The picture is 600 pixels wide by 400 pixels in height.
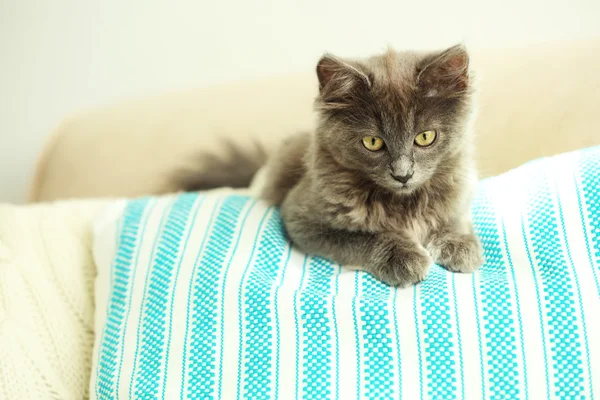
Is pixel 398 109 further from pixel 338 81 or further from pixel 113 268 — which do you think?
pixel 113 268

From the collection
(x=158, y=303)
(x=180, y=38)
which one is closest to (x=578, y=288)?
(x=158, y=303)

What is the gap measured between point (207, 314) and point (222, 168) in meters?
0.70

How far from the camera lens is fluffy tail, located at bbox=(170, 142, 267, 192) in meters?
1.74

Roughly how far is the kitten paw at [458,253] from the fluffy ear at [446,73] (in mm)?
303

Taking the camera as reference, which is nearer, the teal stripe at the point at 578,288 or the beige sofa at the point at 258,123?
the teal stripe at the point at 578,288

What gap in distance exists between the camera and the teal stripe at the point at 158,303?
1.11 m

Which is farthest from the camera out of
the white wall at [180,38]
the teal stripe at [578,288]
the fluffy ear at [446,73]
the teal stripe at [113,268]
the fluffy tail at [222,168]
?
the white wall at [180,38]

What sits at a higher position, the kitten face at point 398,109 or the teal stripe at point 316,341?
the kitten face at point 398,109

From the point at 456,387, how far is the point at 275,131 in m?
0.99

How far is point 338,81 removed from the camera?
1136 mm

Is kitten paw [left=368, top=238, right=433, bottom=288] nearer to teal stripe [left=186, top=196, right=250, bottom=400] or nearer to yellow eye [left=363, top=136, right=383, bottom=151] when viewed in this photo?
yellow eye [left=363, top=136, right=383, bottom=151]

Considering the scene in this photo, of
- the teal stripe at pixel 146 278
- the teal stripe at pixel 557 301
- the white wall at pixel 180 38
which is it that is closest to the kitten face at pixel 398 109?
the teal stripe at pixel 557 301

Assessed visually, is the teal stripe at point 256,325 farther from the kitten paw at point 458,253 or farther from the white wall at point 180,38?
the white wall at point 180,38

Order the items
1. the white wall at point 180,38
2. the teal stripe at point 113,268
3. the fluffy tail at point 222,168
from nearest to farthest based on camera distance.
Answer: the teal stripe at point 113,268
the fluffy tail at point 222,168
the white wall at point 180,38
